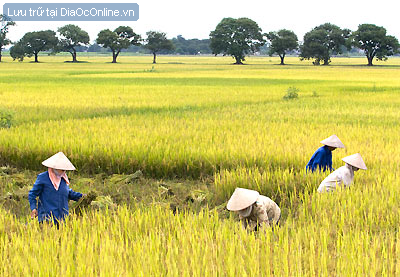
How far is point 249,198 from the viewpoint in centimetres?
411

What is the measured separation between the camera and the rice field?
128 inches

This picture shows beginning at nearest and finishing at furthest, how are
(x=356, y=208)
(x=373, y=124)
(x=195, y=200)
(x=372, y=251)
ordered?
(x=372, y=251)
(x=356, y=208)
(x=195, y=200)
(x=373, y=124)

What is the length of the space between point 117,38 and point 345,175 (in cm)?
8093

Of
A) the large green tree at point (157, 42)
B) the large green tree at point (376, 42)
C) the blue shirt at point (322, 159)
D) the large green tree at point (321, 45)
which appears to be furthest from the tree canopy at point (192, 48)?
the blue shirt at point (322, 159)

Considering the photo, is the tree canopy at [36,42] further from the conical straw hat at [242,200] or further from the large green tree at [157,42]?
the conical straw hat at [242,200]

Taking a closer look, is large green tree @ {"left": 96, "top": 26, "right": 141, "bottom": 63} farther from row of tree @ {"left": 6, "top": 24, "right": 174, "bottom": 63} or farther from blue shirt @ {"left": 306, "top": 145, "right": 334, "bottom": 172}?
blue shirt @ {"left": 306, "top": 145, "right": 334, "bottom": 172}

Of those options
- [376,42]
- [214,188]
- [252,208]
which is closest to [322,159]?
[214,188]

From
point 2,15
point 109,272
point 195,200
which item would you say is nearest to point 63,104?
point 195,200

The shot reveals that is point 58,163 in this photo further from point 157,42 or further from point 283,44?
point 157,42

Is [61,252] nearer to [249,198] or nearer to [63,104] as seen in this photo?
[249,198]

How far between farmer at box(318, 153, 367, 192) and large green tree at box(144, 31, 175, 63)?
85.4 meters

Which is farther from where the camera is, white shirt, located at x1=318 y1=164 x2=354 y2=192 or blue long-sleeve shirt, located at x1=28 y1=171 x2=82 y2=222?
white shirt, located at x1=318 y1=164 x2=354 y2=192

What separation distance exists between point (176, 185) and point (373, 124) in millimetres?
6144

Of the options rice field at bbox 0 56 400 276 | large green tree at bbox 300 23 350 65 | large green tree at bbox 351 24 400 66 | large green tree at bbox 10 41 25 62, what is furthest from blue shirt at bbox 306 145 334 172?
large green tree at bbox 10 41 25 62
